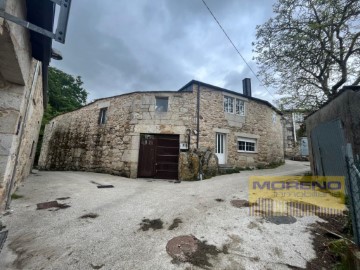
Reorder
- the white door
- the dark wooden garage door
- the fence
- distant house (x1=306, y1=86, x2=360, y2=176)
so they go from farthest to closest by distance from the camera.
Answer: the white door → the dark wooden garage door → distant house (x1=306, y1=86, x2=360, y2=176) → the fence

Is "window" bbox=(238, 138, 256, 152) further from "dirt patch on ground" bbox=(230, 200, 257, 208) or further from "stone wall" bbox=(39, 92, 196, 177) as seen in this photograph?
"dirt patch on ground" bbox=(230, 200, 257, 208)

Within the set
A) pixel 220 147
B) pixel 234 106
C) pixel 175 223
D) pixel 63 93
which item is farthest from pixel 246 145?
pixel 63 93

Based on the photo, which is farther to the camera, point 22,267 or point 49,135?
point 49,135

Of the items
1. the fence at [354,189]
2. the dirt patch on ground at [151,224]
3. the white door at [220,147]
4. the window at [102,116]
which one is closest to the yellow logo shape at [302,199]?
the fence at [354,189]

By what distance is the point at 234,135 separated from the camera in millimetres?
10500

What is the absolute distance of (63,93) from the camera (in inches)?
790

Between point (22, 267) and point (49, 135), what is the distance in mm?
14906

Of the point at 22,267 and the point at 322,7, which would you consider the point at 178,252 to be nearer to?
the point at 22,267

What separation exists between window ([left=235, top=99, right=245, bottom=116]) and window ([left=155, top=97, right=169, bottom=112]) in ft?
15.1

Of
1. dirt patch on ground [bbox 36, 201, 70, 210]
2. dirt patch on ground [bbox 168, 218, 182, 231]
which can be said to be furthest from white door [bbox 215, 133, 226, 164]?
dirt patch on ground [bbox 36, 201, 70, 210]

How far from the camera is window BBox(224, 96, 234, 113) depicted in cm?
1062

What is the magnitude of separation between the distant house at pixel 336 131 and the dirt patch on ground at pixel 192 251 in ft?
10.2

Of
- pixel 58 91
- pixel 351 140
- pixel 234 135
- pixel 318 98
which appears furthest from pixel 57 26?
pixel 58 91

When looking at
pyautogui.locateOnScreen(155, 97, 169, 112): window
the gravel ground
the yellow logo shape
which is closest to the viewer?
the gravel ground
